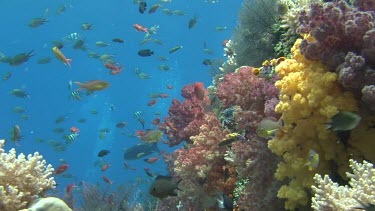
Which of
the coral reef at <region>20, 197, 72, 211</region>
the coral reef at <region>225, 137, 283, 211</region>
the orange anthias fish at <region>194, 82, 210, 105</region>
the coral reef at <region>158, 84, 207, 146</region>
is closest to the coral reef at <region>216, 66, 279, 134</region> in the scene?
the coral reef at <region>225, 137, 283, 211</region>

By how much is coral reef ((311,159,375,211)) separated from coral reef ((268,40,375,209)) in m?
0.81

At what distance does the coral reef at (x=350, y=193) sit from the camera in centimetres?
315

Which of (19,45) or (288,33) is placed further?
(19,45)

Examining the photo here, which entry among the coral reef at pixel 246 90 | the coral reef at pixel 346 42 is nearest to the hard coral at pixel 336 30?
the coral reef at pixel 346 42

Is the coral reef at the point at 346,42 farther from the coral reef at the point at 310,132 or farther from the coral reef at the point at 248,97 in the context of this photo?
the coral reef at the point at 248,97

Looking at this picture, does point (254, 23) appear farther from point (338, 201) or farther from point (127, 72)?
point (127, 72)

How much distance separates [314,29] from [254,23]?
413 centimetres

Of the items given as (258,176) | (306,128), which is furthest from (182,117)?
(306,128)

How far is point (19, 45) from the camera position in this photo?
253ft

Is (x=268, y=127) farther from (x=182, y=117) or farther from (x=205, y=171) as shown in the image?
(x=182, y=117)

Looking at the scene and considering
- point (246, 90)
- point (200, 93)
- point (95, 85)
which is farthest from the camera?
point (200, 93)

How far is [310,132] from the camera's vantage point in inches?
172

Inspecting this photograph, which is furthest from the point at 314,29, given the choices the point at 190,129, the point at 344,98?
the point at 190,129

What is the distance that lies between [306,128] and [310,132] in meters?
0.07
